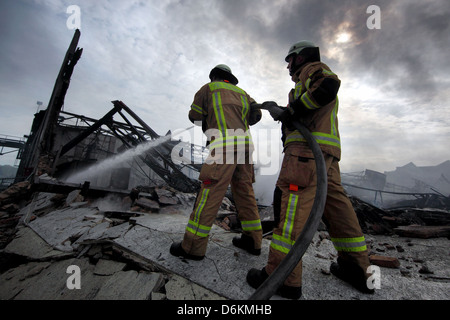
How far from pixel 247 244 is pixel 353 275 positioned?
925 millimetres

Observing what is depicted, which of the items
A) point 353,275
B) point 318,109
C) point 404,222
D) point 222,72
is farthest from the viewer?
point 404,222

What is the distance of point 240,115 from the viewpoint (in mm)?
1998

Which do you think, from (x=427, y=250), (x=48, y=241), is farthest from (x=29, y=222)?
(x=427, y=250)

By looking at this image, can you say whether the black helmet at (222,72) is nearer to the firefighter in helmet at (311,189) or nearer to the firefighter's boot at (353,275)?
the firefighter in helmet at (311,189)

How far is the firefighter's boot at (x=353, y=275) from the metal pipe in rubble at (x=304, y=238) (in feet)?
1.94

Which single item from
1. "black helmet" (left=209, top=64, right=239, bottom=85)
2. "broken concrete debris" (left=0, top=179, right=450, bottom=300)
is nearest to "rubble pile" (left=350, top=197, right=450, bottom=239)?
"broken concrete debris" (left=0, top=179, right=450, bottom=300)

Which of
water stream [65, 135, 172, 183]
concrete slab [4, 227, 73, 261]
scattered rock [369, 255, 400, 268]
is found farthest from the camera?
water stream [65, 135, 172, 183]

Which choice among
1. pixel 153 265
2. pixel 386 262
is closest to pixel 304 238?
pixel 153 265

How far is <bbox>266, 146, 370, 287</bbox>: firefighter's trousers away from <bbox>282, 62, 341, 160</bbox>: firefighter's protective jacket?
10 centimetres

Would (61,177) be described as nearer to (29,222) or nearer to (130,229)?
(29,222)

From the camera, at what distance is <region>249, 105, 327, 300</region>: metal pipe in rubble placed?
0.95 m

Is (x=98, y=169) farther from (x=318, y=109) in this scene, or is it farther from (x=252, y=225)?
(x=318, y=109)

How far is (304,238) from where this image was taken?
1111 mm

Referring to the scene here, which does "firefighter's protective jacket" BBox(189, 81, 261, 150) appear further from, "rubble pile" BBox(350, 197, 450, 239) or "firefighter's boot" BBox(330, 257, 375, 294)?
"rubble pile" BBox(350, 197, 450, 239)
